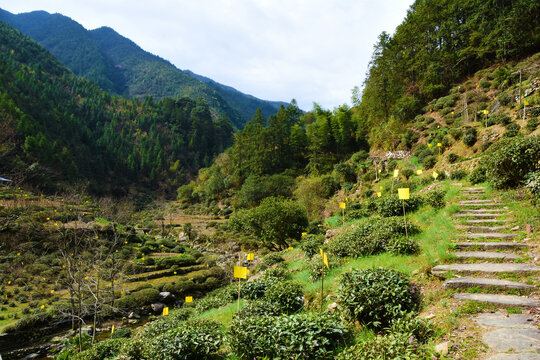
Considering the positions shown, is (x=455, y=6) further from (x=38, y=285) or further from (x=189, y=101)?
(x=189, y=101)

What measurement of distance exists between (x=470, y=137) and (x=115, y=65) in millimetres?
204493

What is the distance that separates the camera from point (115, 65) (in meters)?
167

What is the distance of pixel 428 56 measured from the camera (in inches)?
1083

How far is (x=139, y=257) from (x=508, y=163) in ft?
86.2

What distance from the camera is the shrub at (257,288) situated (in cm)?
664

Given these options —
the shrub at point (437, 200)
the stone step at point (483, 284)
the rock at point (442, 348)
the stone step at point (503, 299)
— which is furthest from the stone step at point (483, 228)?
the rock at point (442, 348)

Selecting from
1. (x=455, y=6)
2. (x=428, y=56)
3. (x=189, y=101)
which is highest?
(x=189, y=101)

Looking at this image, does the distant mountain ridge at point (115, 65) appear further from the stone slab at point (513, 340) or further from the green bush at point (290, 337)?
the stone slab at point (513, 340)

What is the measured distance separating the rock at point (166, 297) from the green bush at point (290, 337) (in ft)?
52.3

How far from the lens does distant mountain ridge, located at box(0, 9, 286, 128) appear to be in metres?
136

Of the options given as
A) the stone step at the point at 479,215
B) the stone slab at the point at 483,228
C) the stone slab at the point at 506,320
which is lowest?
the stone slab at the point at 506,320

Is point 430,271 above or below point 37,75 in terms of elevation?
below

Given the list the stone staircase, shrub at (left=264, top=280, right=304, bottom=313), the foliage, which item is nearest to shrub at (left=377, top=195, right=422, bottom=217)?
the stone staircase

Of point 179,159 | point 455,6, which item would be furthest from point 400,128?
point 179,159
